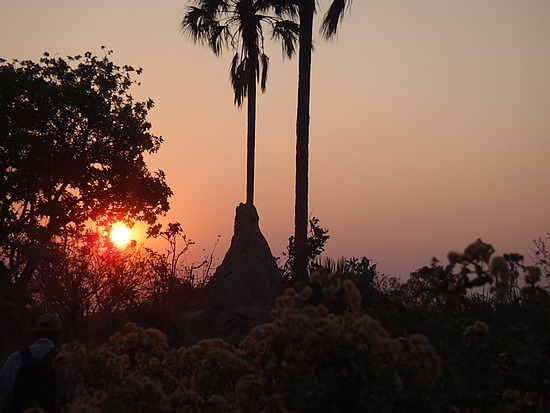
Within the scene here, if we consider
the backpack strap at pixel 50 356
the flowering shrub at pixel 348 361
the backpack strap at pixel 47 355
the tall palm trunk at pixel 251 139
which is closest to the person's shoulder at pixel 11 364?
the backpack strap at pixel 47 355

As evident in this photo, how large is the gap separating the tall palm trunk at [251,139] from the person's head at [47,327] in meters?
17.3

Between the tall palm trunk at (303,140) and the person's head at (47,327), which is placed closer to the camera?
the person's head at (47,327)

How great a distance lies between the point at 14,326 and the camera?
1742cm

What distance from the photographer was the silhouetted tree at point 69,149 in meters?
24.7

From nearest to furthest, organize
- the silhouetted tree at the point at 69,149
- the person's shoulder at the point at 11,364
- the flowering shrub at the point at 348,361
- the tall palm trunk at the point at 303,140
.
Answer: the flowering shrub at the point at 348,361 < the person's shoulder at the point at 11,364 < the tall palm trunk at the point at 303,140 < the silhouetted tree at the point at 69,149

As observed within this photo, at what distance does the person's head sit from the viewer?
6.85m

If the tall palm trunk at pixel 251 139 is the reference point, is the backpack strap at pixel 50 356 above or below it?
below

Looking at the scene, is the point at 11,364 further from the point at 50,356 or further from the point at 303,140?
the point at 303,140

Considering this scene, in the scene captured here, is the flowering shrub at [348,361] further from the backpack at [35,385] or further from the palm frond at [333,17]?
the palm frond at [333,17]

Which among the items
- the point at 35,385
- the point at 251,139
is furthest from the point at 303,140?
the point at 35,385

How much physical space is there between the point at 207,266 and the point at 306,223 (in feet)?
9.70

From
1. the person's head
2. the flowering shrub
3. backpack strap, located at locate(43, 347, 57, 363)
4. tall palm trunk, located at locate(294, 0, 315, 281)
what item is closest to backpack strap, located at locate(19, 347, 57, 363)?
backpack strap, located at locate(43, 347, 57, 363)

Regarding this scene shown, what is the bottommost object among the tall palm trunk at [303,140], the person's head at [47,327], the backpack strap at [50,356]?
the backpack strap at [50,356]

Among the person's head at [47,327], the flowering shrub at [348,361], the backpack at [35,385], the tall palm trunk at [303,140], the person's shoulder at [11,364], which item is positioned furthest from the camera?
the tall palm trunk at [303,140]
